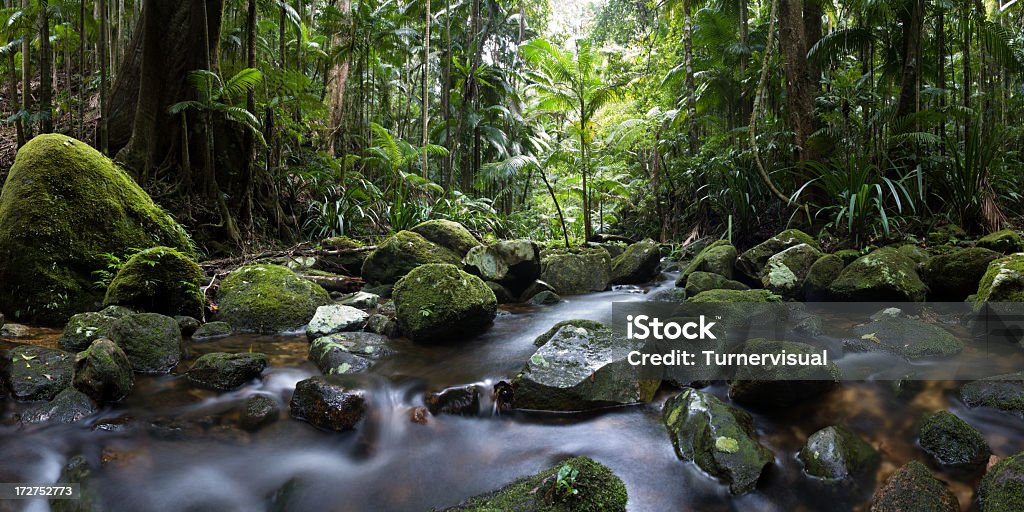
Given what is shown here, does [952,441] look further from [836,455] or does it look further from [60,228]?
[60,228]

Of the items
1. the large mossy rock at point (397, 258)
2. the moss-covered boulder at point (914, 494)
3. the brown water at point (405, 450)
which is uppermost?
the large mossy rock at point (397, 258)

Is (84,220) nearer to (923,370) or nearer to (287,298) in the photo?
(287,298)

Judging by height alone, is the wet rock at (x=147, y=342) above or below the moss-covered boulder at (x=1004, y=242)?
below

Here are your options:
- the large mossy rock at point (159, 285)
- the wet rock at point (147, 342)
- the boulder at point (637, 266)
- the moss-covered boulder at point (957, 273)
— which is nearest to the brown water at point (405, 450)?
the wet rock at point (147, 342)

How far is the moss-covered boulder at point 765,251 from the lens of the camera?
22.0 ft

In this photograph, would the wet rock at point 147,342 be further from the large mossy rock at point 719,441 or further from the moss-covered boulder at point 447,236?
the moss-covered boulder at point 447,236

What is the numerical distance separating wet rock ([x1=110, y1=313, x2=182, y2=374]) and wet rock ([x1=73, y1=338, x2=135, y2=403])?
47cm

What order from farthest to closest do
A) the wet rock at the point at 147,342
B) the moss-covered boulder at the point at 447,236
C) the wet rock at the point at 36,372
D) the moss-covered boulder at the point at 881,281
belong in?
the moss-covered boulder at the point at 447,236 < the moss-covered boulder at the point at 881,281 < the wet rock at the point at 147,342 < the wet rock at the point at 36,372

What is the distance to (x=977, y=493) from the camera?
2.27 metres

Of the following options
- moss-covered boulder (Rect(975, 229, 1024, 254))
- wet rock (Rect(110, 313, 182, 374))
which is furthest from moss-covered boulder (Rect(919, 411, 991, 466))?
wet rock (Rect(110, 313, 182, 374))

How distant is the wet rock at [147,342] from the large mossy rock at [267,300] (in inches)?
40.8

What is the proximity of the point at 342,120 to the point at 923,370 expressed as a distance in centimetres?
1252

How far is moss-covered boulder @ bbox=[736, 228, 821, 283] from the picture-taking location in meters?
6.69

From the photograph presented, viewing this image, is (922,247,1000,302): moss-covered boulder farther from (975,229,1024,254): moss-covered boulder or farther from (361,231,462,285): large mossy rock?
(361,231,462,285): large mossy rock
